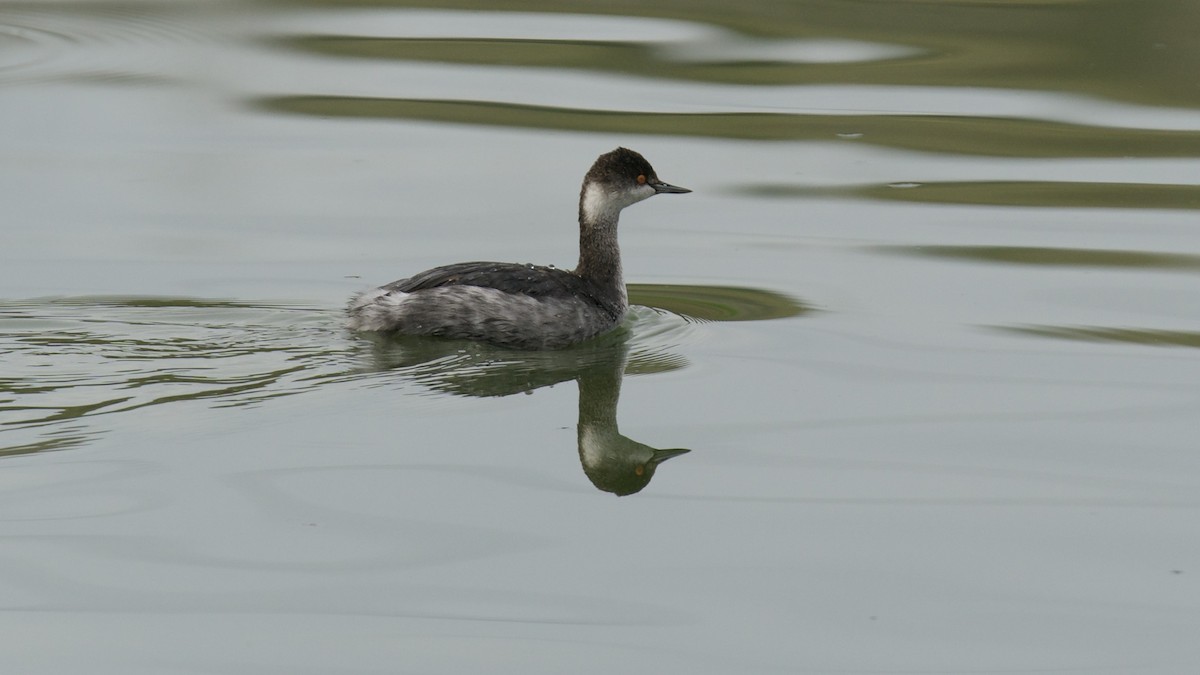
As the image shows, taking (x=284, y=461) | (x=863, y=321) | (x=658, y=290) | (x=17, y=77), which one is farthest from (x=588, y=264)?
(x=17, y=77)

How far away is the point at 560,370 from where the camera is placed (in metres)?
7.91

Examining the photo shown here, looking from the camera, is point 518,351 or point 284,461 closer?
point 284,461

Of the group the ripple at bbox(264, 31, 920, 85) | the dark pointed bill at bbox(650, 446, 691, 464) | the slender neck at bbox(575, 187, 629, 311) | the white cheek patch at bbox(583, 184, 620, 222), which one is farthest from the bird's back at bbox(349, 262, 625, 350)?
the ripple at bbox(264, 31, 920, 85)

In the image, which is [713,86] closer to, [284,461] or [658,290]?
[658,290]

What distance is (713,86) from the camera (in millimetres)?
12961

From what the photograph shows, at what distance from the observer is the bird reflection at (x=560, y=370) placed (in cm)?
673

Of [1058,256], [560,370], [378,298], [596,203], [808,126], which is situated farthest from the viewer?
[808,126]

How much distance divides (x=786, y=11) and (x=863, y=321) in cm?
616

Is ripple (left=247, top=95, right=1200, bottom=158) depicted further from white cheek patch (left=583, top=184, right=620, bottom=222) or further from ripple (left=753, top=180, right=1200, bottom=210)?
white cheek patch (left=583, top=184, right=620, bottom=222)

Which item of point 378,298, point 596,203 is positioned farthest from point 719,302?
point 378,298

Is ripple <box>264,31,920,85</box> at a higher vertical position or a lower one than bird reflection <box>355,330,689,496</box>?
higher

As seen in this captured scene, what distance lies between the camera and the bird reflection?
6734 millimetres

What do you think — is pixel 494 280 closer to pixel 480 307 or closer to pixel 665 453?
pixel 480 307

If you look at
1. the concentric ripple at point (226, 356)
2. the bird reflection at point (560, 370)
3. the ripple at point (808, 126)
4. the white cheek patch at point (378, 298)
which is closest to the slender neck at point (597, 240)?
the concentric ripple at point (226, 356)
